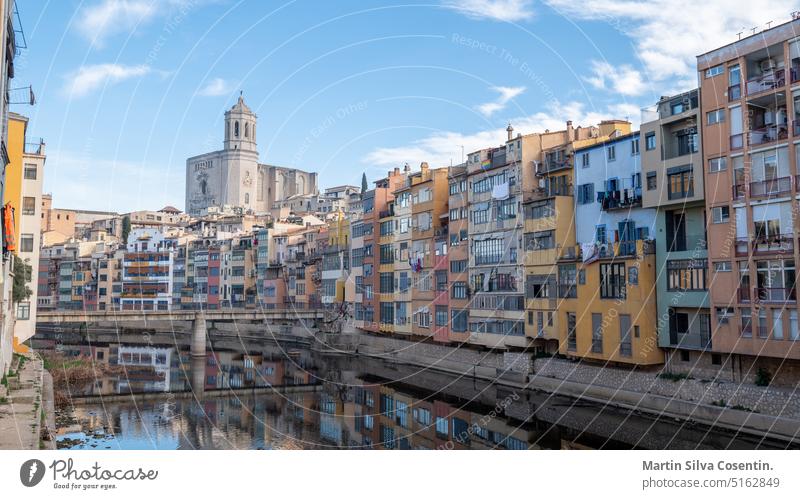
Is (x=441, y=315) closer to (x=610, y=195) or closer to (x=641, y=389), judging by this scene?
(x=610, y=195)

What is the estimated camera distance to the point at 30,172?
30.1m

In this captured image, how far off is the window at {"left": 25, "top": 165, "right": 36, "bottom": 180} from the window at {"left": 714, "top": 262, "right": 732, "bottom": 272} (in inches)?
1056

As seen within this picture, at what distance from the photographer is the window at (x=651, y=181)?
24594 millimetres

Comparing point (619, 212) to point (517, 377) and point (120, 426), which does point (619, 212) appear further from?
point (120, 426)

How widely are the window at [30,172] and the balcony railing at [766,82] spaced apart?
90.1 feet

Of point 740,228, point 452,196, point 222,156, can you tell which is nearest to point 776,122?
point 740,228

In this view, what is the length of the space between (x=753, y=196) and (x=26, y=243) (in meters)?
27.7

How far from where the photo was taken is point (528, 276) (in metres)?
29.9

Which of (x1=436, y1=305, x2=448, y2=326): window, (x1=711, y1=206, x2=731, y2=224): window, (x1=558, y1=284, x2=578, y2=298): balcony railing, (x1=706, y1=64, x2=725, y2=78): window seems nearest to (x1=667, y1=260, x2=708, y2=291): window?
(x1=711, y1=206, x2=731, y2=224): window

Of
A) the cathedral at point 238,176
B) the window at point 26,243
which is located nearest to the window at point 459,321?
the window at point 26,243

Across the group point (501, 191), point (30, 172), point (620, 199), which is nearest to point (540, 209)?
point (501, 191)

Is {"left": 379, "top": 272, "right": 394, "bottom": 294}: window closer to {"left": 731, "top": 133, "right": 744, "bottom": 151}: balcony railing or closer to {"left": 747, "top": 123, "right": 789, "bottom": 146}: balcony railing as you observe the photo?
{"left": 731, "top": 133, "right": 744, "bottom": 151}: balcony railing

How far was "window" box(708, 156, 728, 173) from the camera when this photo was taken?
21667mm
